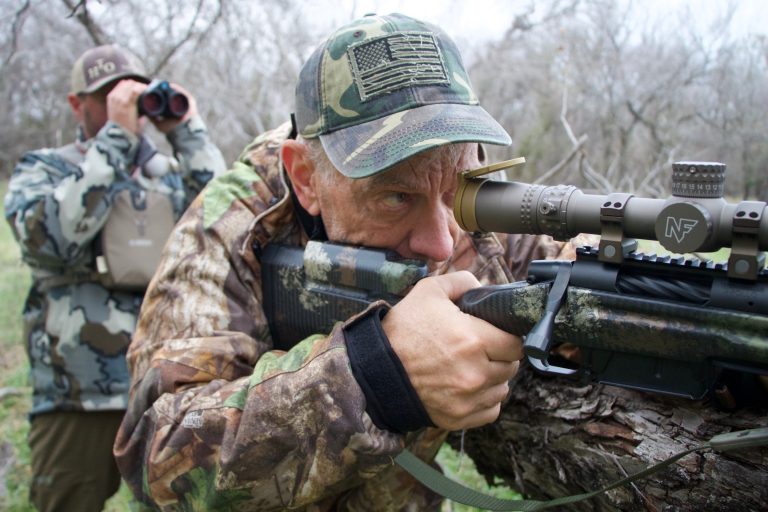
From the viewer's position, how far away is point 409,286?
6.50ft

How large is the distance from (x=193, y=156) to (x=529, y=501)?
308 cm

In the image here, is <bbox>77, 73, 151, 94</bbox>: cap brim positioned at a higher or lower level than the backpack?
higher

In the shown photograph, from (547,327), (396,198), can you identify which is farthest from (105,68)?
(547,327)

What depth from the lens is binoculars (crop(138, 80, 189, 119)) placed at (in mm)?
3912

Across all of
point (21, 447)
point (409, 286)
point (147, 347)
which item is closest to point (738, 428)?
point (409, 286)

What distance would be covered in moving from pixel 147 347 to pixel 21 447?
3860 mm

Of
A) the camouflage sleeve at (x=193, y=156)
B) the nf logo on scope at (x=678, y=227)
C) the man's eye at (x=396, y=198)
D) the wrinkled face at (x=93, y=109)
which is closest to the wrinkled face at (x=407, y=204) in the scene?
the man's eye at (x=396, y=198)

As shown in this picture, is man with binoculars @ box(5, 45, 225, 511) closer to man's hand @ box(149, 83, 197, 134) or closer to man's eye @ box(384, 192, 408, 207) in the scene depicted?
man's hand @ box(149, 83, 197, 134)

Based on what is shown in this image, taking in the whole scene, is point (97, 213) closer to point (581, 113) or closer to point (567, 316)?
point (567, 316)

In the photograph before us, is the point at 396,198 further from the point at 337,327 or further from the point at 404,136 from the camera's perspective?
the point at 337,327

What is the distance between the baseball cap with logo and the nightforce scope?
3.01 m

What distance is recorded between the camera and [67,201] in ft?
11.7

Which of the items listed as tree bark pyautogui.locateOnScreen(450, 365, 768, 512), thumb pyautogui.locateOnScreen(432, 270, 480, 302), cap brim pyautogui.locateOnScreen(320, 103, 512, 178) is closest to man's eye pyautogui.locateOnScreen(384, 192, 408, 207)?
cap brim pyautogui.locateOnScreen(320, 103, 512, 178)

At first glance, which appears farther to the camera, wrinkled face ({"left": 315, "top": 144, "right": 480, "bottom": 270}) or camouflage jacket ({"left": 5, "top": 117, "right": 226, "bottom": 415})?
camouflage jacket ({"left": 5, "top": 117, "right": 226, "bottom": 415})
